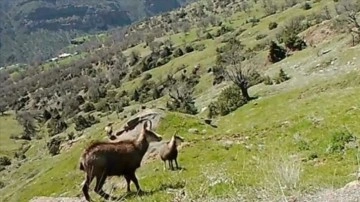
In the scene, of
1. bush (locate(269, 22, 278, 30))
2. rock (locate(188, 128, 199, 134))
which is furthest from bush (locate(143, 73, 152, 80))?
rock (locate(188, 128, 199, 134))

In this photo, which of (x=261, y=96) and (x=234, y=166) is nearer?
(x=234, y=166)

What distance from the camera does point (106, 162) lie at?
15.3 metres

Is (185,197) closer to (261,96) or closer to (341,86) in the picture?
(341,86)

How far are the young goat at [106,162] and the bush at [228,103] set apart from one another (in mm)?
36619

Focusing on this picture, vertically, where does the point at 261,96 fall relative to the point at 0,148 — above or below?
above

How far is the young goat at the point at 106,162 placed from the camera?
50.0 feet

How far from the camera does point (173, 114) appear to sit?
3838 cm

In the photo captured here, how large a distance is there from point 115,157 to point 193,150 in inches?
563

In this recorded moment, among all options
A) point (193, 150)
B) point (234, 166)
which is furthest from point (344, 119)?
point (193, 150)

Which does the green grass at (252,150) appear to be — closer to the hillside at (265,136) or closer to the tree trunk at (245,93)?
the hillside at (265,136)

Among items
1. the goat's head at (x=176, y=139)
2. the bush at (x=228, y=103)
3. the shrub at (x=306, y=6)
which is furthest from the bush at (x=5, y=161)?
the goat's head at (x=176, y=139)

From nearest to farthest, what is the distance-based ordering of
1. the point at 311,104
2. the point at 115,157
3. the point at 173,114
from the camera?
the point at 115,157
the point at 311,104
the point at 173,114

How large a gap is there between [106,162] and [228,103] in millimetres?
39850

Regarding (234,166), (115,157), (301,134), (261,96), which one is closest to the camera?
(115,157)
